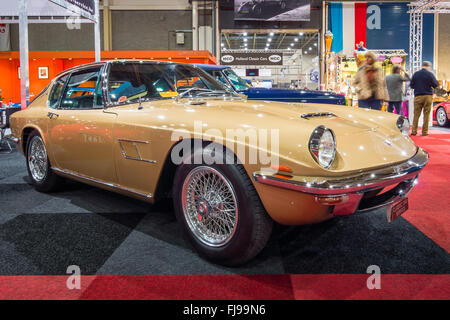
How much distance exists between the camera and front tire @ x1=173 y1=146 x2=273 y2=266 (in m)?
1.83

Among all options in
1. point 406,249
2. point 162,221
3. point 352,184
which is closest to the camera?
point 352,184

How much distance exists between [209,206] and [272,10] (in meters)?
14.4

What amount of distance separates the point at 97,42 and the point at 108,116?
5837 millimetres

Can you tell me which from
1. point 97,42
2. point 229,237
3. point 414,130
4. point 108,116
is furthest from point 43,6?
point 414,130

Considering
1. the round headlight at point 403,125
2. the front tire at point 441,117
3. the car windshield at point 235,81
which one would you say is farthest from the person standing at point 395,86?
the round headlight at point 403,125

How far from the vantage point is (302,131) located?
5.95 feet

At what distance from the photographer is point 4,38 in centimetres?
1638

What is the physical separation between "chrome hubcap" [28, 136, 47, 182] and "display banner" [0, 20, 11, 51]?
1592 centimetres

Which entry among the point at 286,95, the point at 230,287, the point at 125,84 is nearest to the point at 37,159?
the point at 125,84

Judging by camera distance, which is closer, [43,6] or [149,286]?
[149,286]

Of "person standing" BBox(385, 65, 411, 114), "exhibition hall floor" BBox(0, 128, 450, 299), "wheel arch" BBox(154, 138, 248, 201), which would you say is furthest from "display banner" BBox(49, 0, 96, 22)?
"person standing" BBox(385, 65, 411, 114)

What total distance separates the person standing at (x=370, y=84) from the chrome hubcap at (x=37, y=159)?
5230mm
